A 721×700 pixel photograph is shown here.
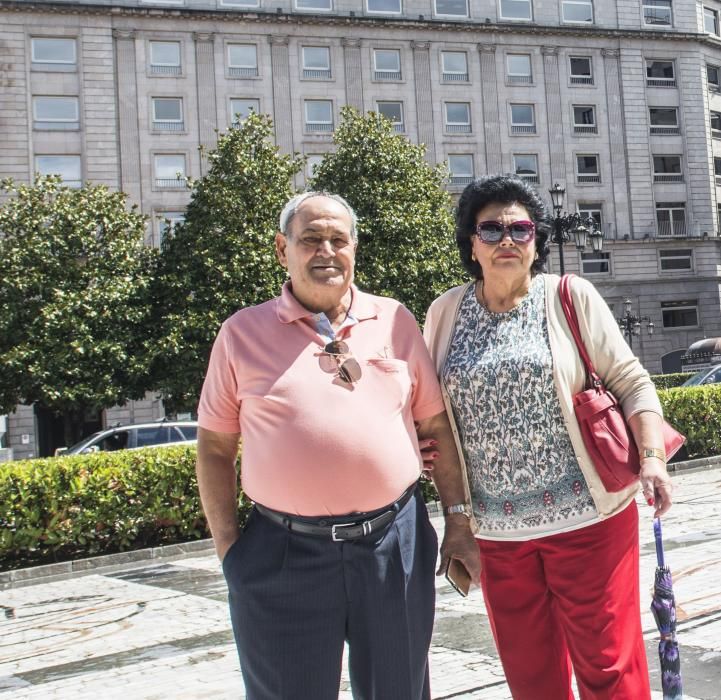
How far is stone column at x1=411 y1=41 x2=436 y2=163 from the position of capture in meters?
45.5

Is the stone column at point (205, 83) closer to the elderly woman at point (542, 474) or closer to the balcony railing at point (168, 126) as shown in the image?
the balcony railing at point (168, 126)

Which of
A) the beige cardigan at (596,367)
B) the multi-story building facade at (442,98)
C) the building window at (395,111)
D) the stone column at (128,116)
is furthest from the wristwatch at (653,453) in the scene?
the building window at (395,111)

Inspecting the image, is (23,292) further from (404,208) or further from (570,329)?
(570,329)

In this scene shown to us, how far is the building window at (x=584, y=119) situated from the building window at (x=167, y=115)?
20111 millimetres

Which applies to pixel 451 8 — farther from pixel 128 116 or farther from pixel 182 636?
pixel 182 636

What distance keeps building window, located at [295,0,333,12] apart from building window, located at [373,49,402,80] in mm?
3063

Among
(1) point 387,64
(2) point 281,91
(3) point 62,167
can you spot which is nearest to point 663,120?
(1) point 387,64

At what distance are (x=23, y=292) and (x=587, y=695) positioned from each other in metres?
28.5

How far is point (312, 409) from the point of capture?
2.81 meters

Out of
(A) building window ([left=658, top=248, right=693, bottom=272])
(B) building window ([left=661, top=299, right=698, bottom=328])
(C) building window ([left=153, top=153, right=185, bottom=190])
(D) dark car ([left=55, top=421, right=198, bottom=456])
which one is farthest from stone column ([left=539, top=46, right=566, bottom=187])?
(D) dark car ([left=55, top=421, right=198, bottom=456])

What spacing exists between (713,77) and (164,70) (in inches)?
1218

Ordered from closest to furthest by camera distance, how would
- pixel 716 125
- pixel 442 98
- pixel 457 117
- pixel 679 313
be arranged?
pixel 442 98
pixel 457 117
pixel 679 313
pixel 716 125

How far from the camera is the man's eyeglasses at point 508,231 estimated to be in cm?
333

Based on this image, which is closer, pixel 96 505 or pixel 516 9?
Answer: pixel 96 505
